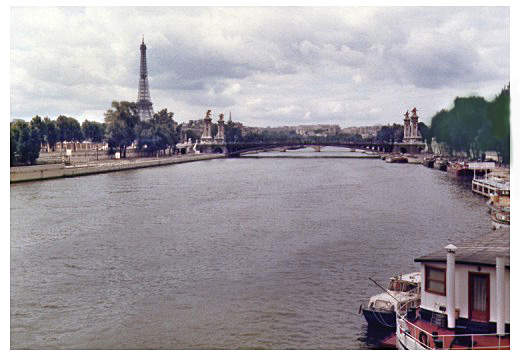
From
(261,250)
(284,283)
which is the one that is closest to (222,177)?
(261,250)

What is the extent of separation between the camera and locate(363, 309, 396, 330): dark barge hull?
13367 millimetres

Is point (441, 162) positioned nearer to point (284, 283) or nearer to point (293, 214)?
point (293, 214)

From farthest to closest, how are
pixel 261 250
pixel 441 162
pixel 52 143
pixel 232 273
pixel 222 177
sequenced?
pixel 52 143 → pixel 441 162 → pixel 222 177 → pixel 261 250 → pixel 232 273

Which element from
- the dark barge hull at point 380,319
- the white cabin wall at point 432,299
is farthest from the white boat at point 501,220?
the white cabin wall at point 432,299

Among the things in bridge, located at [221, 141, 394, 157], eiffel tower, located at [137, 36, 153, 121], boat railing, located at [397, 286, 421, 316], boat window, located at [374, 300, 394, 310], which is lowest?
boat window, located at [374, 300, 394, 310]

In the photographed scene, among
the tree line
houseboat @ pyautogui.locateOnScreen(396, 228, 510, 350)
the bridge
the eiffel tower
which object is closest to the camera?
houseboat @ pyautogui.locateOnScreen(396, 228, 510, 350)

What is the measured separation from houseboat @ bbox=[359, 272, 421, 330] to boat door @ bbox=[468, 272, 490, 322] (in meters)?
2.43

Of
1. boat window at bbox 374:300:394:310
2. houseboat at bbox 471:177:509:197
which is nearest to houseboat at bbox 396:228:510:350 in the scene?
boat window at bbox 374:300:394:310

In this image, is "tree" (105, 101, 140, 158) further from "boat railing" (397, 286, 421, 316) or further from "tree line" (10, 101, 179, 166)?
"boat railing" (397, 286, 421, 316)

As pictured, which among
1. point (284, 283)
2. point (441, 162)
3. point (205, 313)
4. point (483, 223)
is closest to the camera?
point (205, 313)

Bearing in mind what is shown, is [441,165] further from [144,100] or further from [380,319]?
[144,100]

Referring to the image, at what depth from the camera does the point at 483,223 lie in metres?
28.9
